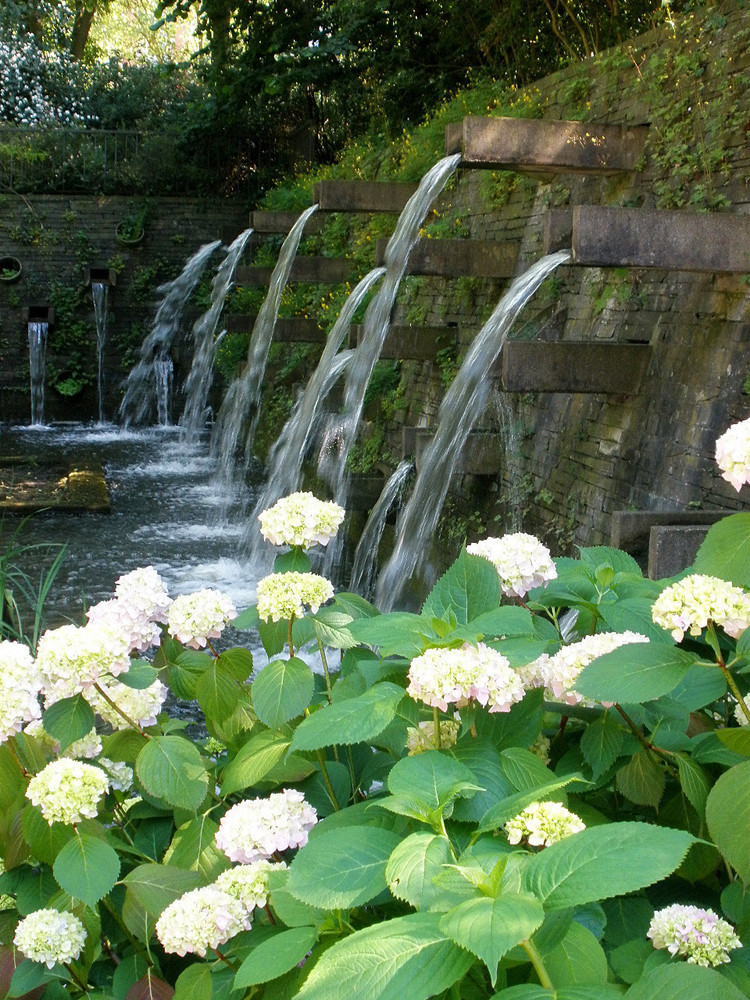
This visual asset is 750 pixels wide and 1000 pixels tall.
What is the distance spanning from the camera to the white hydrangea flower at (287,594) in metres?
1.73

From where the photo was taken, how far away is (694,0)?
628 centimetres

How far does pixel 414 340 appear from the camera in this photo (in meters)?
8.33

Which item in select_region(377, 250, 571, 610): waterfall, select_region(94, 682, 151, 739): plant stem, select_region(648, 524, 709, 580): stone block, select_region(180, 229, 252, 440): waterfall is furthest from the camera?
select_region(180, 229, 252, 440): waterfall

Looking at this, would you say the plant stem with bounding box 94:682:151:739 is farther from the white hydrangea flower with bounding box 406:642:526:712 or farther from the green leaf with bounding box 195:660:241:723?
the white hydrangea flower with bounding box 406:642:526:712

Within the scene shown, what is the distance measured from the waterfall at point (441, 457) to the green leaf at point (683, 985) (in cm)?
525

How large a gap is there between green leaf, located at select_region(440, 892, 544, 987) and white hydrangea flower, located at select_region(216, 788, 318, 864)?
1.51 feet

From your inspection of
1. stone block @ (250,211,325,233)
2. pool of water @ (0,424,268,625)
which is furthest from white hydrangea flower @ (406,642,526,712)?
stone block @ (250,211,325,233)

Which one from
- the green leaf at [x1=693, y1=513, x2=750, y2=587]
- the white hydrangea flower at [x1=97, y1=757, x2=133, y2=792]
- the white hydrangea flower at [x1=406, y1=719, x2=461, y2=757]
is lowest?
the white hydrangea flower at [x1=97, y1=757, x2=133, y2=792]

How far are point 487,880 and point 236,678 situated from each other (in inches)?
35.4

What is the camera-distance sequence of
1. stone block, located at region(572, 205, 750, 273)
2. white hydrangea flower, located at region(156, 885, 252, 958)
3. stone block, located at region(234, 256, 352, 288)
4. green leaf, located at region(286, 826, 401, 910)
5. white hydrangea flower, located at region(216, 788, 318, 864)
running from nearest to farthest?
green leaf, located at region(286, 826, 401, 910), white hydrangea flower, located at region(156, 885, 252, 958), white hydrangea flower, located at region(216, 788, 318, 864), stone block, located at region(572, 205, 750, 273), stone block, located at region(234, 256, 352, 288)

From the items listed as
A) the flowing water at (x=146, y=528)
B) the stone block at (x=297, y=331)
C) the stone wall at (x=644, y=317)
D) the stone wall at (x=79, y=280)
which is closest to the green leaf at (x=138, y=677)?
the flowing water at (x=146, y=528)

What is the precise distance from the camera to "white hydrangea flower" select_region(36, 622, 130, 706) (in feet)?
5.25

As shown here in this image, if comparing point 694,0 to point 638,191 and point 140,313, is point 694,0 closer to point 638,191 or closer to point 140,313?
point 638,191

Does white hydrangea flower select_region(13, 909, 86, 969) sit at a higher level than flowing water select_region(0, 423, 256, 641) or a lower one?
higher
